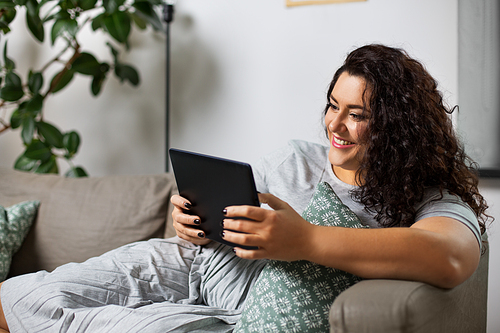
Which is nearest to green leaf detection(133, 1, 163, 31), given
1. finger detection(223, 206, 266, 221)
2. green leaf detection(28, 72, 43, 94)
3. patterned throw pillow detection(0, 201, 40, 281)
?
green leaf detection(28, 72, 43, 94)

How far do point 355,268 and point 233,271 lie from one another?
0.40 meters

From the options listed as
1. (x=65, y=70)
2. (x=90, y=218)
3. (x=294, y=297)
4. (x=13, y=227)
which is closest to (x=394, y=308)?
(x=294, y=297)

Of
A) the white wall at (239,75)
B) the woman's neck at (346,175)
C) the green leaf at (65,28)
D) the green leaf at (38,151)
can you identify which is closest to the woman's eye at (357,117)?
the woman's neck at (346,175)

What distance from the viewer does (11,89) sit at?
1.89 meters

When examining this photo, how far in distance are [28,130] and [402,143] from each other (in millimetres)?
1567

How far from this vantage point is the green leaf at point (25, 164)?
80.7 inches

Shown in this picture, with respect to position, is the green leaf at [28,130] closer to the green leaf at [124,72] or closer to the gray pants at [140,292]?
the green leaf at [124,72]

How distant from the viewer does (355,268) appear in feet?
2.70

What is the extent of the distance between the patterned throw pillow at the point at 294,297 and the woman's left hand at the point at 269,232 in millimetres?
115

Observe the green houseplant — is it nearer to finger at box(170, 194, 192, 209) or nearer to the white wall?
the white wall

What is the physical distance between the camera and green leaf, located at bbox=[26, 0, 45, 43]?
5.86 feet

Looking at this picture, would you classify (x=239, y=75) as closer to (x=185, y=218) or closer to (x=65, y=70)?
(x=65, y=70)

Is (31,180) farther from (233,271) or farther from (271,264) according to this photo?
(271,264)

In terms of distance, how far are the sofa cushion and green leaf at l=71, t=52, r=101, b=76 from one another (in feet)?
1.85
